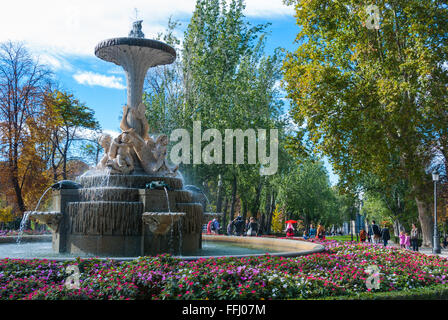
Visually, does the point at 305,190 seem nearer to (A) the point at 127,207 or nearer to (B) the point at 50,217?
(A) the point at 127,207

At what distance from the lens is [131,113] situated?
14992mm

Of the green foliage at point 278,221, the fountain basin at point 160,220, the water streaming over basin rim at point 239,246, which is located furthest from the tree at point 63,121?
the green foliage at point 278,221

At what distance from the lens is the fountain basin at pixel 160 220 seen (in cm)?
1099

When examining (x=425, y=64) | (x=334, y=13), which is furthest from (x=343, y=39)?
(x=425, y=64)

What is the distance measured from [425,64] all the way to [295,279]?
48.4 ft

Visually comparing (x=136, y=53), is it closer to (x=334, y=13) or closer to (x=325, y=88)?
(x=325, y=88)

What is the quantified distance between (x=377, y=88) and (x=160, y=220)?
14.0m

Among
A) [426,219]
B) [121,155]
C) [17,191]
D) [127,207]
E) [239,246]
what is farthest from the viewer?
[17,191]

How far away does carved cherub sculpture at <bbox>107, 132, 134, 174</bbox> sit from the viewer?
526 inches

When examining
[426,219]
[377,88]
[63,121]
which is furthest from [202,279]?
[63,121]

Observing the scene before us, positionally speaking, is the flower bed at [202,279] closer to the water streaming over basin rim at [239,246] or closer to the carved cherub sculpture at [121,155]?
the water streaming over basin rim at [239,246]

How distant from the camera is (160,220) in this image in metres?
11.1

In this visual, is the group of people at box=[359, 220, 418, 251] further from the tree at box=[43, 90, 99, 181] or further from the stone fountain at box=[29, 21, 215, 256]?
the tree at box=[43, 90, 99, 181]

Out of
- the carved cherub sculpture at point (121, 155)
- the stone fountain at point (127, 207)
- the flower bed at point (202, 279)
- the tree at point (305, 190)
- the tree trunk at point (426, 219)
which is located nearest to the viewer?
the flower bed at point (202, 279)
